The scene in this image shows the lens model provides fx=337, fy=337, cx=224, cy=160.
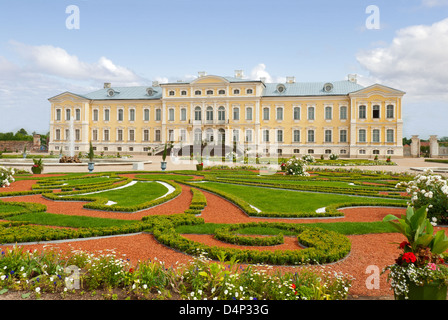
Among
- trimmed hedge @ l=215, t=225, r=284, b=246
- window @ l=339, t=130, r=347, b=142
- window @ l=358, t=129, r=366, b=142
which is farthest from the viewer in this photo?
window @ l=339, t=130, r=347, b=142

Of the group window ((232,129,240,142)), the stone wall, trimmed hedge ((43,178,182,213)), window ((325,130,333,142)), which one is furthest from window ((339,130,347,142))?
the stone wall

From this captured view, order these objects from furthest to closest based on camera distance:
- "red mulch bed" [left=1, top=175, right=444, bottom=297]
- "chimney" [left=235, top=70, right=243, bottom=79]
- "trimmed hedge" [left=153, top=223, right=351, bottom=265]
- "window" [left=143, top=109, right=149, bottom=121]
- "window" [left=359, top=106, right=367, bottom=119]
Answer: "window" [left=143, top=109, right=149, bottom=121], "chimney" [left=235, top=70, right=243, bottom=79], "window" [left=359, top=106, right=367, bottom=119], "trimmed hedge" [left=153, top=223, right=351, bottom=265], "red mulch bed" [left=1, top=175, right=444, bottom=297]

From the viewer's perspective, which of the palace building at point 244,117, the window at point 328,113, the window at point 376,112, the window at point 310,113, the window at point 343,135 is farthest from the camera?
the window at point 310,113

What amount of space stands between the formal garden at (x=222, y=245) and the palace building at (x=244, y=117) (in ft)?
101

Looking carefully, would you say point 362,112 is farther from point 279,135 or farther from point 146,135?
point 146,135

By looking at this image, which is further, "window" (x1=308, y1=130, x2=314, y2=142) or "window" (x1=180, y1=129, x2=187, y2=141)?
"window" (x1=180, y1=129, x2=187, y2=141)

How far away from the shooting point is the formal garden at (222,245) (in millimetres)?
3748

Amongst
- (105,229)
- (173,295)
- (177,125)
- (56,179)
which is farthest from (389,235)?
(177,125)

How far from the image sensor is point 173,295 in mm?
3799

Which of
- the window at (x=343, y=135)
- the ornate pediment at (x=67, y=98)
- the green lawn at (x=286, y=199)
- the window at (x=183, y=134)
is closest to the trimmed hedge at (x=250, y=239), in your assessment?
the green lawn at (x=286, y=199)

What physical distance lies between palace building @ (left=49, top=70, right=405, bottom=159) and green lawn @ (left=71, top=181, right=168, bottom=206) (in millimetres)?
29663

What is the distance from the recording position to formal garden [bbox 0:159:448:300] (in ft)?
12.3

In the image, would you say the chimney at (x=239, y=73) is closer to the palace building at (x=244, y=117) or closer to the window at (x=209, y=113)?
the palace building at (x=244, y=117)

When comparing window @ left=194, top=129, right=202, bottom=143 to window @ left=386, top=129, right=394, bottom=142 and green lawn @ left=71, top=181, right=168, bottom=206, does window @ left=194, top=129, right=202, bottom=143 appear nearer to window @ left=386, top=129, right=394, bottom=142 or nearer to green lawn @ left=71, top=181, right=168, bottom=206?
window @ left=386, top=129, right=394, bottom=142
